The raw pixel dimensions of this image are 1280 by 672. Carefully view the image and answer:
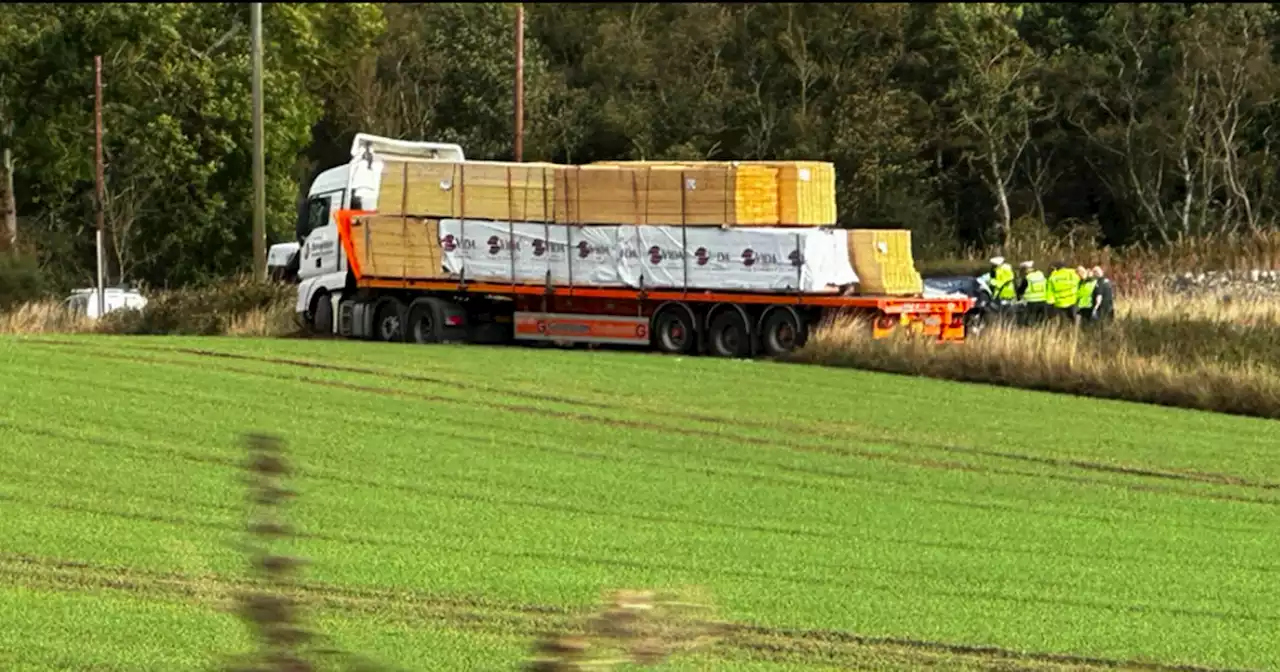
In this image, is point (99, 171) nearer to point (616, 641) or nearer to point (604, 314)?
point (604, 314)

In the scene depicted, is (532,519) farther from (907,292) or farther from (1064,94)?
(1064,94)

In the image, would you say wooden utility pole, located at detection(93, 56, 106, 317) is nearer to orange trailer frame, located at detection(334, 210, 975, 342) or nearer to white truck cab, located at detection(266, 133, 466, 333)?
white truck cab, located at detection(266, 133, 466, 333)

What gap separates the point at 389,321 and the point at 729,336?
6.56 meters

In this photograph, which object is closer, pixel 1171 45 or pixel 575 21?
pixel 1171 45

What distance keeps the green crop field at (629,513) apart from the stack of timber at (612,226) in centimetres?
532

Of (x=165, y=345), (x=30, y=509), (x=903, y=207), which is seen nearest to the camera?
(x=30, y=509)

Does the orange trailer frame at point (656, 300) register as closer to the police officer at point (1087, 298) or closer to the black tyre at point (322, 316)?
the black tyre at point (322, 316)

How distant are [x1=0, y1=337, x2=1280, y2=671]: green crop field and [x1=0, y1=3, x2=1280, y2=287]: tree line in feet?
119

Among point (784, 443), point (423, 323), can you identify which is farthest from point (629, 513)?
point (423, 323)

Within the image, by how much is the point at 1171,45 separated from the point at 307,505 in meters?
50.7

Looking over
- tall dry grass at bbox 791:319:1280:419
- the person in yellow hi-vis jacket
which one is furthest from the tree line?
tall dry grass at bbox 791:319:1280:419

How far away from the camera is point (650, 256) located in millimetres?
31250

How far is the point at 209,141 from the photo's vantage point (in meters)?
61.6

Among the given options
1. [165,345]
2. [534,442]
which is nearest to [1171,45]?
[165,345]
